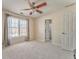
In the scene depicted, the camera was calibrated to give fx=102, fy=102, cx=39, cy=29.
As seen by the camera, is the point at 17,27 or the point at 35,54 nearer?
the point at 35,54

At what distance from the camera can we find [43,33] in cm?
755

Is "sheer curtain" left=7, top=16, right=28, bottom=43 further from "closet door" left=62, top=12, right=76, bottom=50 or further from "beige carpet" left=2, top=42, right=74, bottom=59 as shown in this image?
"closet door" left=62, top=12, right=76, bottom=50

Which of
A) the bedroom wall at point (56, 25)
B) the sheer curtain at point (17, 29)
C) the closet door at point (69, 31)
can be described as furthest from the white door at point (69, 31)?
the sheer curtain at point (17, 29)

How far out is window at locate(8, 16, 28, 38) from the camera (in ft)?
19.2

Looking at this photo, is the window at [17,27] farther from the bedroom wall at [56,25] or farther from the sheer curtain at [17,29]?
the bedroom wall at [56,25]

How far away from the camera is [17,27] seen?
21.5 feet

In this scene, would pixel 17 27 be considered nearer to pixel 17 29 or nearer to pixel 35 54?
pixel 17 29

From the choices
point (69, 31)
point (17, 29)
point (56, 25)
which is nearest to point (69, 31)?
point (69, 31)

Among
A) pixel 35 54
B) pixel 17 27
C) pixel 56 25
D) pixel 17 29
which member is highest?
pixel 56 25

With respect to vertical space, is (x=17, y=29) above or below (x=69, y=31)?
above

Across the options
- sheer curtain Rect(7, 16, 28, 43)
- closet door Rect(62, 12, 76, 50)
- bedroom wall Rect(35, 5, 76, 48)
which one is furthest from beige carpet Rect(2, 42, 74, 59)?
bedroom wall Rect(35, 5, 76, 48)

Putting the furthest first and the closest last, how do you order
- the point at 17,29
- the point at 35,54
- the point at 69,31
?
the point at 17,29 < the point at 69,31 < the point at 35,54

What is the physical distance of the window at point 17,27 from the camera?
5854 millimetres

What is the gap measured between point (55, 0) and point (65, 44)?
2.09 metres
